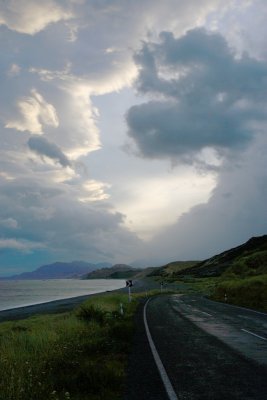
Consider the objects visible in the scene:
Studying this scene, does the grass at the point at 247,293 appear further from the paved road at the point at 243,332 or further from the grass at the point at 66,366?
the grass at the point at 66,366

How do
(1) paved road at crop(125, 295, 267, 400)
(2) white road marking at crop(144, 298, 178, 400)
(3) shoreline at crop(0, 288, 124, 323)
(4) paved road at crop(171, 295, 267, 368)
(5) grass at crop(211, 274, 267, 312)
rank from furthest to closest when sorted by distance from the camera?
(3) shoreline at crop(0, 288, 124, 323), (5) grass at crop(211, 274, 267, 312), (4) paved road at crop(171, 295, 267, 368), (1) paved road at crop(125, 295, 267, 400), (2) white road marking at crop(144, 298, 178, 400)

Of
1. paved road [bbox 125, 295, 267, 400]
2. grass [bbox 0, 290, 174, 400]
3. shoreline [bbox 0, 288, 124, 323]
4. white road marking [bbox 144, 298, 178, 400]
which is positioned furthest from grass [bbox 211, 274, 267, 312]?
shoreline [bbox 0, 288, 124, 323]

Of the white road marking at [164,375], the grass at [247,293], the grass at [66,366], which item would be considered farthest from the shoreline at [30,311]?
the white road marking at [164,375]

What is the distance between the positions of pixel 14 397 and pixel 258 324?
1446 centimetres

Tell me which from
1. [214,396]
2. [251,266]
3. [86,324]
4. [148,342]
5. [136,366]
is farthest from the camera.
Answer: [251,266]

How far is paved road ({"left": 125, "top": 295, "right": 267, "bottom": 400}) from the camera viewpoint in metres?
7.88

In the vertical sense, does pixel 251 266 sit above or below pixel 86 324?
above

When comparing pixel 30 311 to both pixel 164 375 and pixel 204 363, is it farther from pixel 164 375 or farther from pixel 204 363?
pixel 164 375

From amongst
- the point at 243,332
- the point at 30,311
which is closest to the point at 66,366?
the point at 243,332

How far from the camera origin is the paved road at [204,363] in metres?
7.88

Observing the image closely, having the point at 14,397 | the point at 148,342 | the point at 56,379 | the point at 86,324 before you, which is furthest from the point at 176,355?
the point at 86,324

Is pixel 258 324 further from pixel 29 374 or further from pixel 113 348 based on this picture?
pixel 29 374

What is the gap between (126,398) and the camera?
7.58m

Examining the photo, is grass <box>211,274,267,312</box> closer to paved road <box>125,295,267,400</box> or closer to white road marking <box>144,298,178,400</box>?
paved road <box>125,295,267,400</box>
